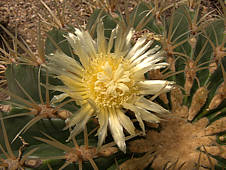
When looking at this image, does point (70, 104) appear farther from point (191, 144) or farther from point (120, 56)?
point (191, 144)

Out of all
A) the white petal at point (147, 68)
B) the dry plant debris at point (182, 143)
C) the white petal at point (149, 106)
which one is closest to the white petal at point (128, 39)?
the white petal at point (147, 68)

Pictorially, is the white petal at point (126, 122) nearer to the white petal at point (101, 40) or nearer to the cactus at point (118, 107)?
the cactus at point (118, 107)

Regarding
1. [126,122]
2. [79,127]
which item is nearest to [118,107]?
[126,122]

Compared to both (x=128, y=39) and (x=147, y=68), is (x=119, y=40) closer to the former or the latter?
(x=128, y=39)

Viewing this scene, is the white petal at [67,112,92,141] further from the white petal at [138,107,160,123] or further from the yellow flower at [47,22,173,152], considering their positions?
the white petal at [138,107,160,123]

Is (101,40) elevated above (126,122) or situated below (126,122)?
above

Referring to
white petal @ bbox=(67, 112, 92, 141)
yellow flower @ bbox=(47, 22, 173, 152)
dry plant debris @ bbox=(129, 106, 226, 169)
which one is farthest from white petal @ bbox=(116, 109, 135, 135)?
dry plant debris @ bbox=(129, 106, 226, 169)
